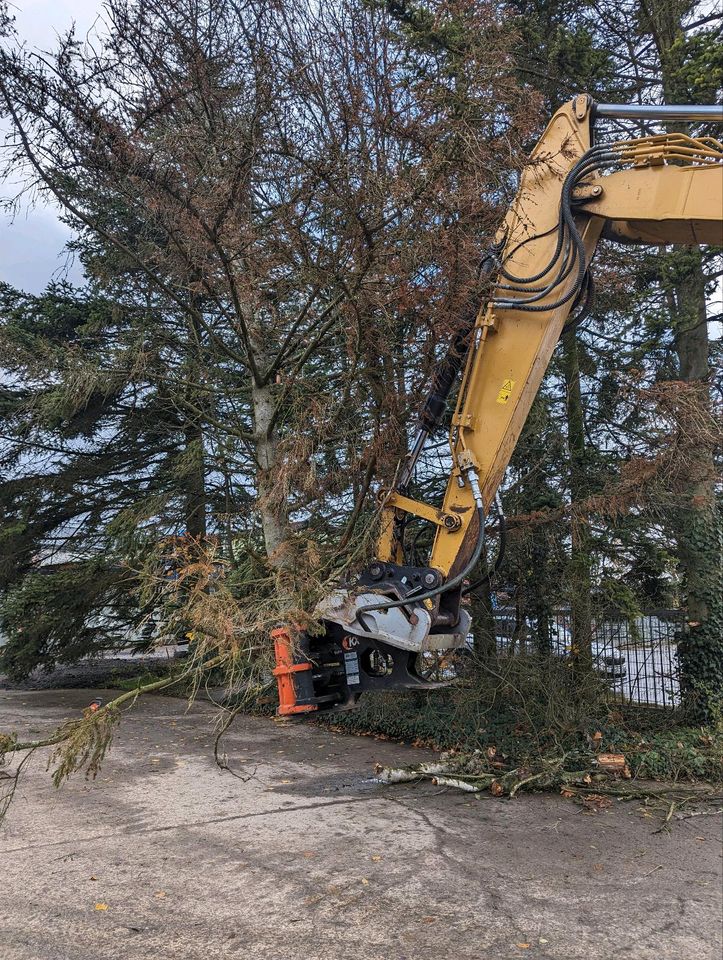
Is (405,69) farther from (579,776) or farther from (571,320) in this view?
(579,776)

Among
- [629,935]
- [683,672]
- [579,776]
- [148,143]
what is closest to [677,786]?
[579,776]

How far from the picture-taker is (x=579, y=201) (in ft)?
17.9

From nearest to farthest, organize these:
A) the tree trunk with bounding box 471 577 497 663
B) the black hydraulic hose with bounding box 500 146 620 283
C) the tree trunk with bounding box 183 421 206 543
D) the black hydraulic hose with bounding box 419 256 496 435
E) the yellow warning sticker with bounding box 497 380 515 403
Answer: the black hydraulic hose with bounding box 500 146 620 283 < the yellow warning sticker with bounding box 497 380 515 403 < the black hydraulic hose with bounding box 419 256 496 435 < the tree trunk with bounding box 471 577 497 663 < the tree trunk with bounding box 183 421 206 543

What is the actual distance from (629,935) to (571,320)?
4662 mm

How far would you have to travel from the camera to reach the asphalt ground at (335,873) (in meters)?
3.96

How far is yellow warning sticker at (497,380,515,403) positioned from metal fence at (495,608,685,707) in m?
3.43

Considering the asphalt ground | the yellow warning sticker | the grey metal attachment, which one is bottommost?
the asphalt ground

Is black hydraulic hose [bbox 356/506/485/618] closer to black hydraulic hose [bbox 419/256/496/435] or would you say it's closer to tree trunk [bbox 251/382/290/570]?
tree trunk [bbox 251/382/290/570]

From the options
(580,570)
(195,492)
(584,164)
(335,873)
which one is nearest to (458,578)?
(335,873)

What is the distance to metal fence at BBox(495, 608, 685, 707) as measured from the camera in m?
8.38

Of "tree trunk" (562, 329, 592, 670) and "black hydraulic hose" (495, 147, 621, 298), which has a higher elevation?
"black hydraulic hose" (495, 147, 621, 298)

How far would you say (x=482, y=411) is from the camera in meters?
5.86

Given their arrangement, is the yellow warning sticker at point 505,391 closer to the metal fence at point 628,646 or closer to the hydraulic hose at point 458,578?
the hydraulic hose at point 458,578

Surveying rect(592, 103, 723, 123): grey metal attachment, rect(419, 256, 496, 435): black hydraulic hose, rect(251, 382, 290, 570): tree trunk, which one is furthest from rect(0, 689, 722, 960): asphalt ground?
rect(592, 103, 723, 123): grey metal attachment
